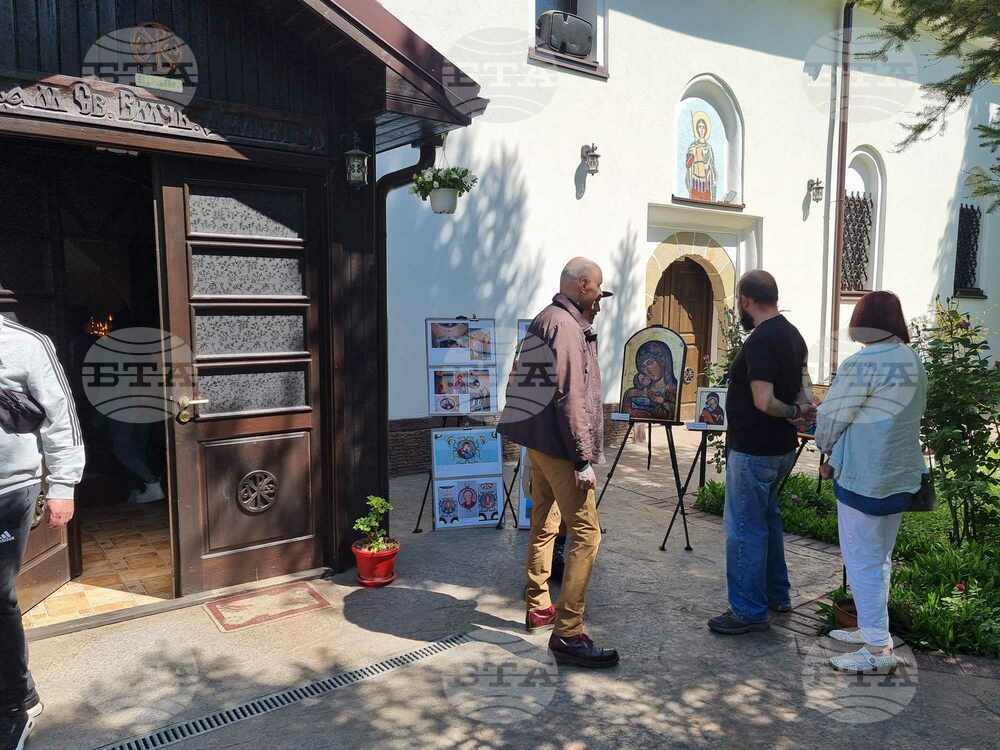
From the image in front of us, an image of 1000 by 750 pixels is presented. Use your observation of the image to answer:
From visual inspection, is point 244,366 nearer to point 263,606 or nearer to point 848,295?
point 263,606

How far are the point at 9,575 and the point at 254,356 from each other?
5.99 feet

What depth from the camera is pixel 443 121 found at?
437cm

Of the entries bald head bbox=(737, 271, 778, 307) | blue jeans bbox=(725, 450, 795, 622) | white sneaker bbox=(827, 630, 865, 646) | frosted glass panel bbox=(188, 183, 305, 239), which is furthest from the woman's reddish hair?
frosted glass panel bbox=(188, 183, 305, 239)

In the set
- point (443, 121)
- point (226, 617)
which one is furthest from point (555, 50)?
point (226, 617)

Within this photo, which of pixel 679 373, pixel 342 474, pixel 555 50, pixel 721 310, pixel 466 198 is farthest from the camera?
pixel 721 310

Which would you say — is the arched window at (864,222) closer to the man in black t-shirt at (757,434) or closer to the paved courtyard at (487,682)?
the paved courtyard at (487,682)

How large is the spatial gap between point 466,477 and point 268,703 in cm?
276

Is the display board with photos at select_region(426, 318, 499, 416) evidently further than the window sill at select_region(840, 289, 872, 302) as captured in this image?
No

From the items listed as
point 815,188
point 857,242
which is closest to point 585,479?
point 815,188

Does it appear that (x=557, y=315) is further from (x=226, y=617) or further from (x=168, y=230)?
(x=226, y=617)

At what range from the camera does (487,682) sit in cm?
336
